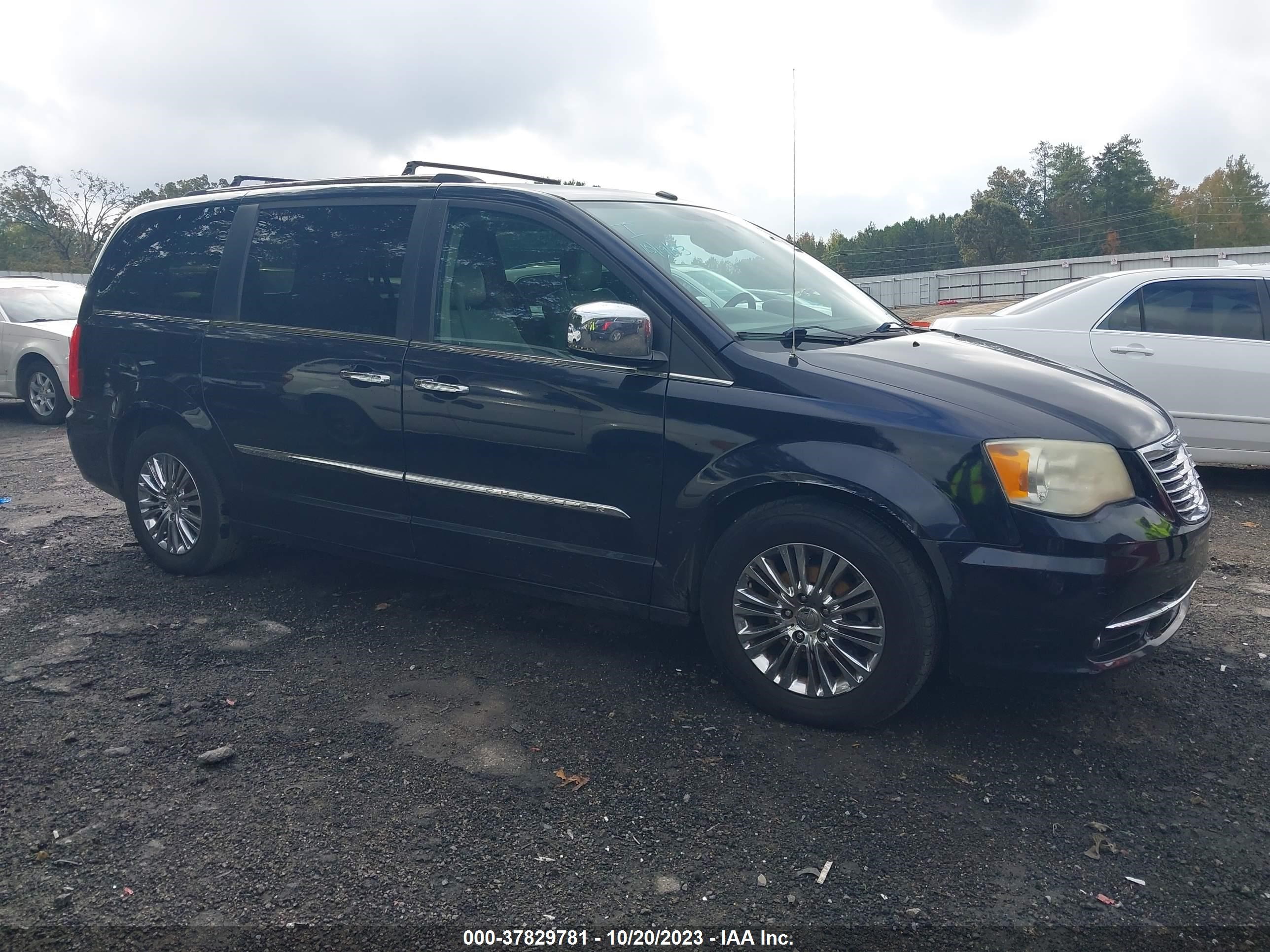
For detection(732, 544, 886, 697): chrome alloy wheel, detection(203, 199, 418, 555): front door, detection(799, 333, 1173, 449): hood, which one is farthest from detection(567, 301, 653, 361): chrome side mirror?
detection(203, 199, 418, 555): front door

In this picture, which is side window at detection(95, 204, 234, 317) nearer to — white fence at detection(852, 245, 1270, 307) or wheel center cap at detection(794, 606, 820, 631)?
wheel center cap at detection(794, 606, 820, 631)

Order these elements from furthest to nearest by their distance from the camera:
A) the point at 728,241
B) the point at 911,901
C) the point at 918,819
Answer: the point at 728,241 < the point at 918,819 < the point at 911,901

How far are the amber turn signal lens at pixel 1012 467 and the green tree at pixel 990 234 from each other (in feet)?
249

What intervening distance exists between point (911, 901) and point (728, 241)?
3.00 metres

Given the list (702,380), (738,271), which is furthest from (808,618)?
(738,271)

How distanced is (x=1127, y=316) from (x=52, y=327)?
36.2ft

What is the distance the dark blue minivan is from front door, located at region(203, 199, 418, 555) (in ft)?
0.05

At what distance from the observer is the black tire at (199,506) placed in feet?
17.0

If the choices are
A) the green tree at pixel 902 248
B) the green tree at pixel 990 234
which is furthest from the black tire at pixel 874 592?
the green tree at pixel 990 234

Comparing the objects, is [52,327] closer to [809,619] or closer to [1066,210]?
Result: [809,619]

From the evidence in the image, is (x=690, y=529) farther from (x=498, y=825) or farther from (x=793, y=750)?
(x=498, y=825)

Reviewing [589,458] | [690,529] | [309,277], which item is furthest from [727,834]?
[309,277]

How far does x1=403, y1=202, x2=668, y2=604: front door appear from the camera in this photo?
151 inches

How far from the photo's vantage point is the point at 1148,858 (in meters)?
2.84
